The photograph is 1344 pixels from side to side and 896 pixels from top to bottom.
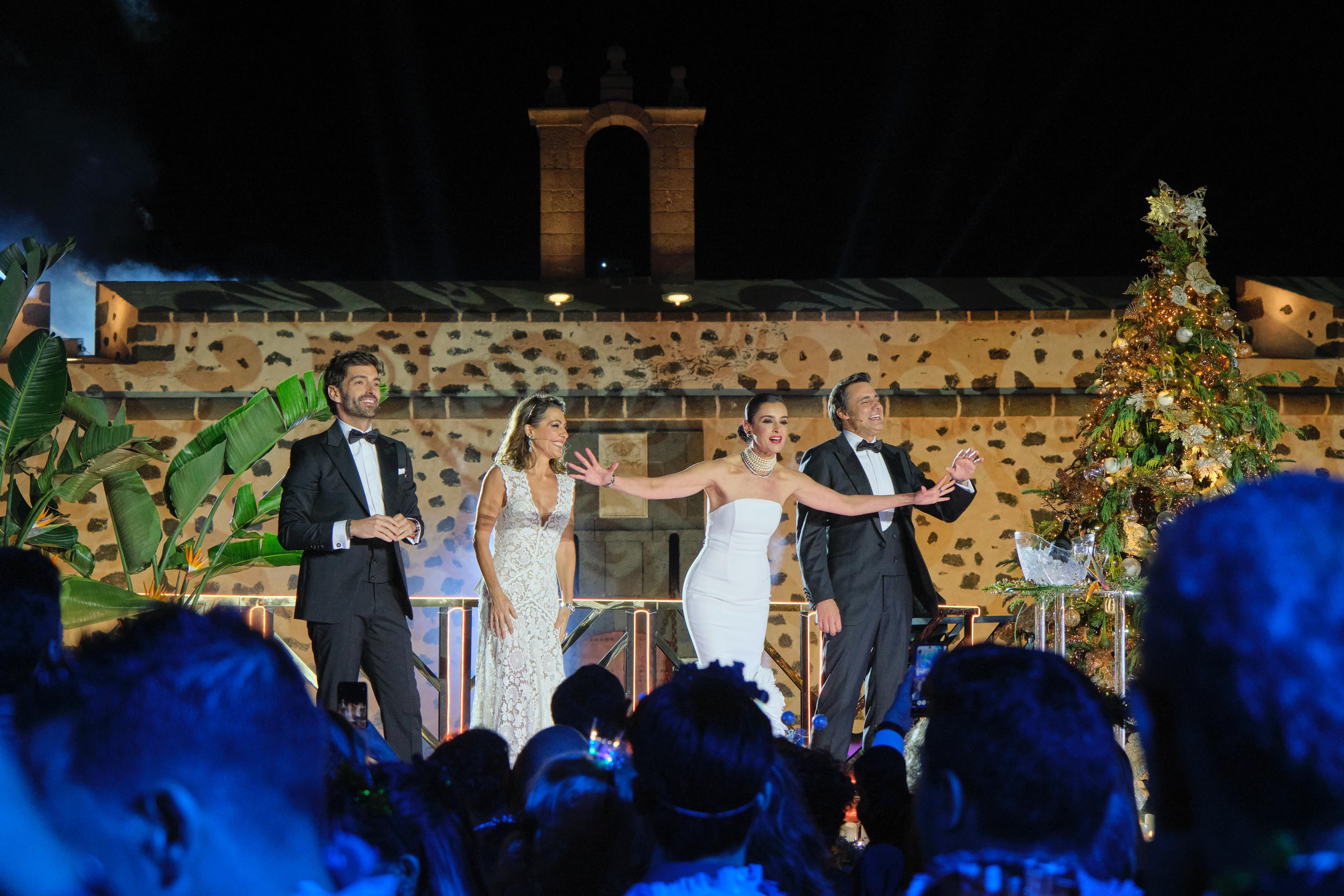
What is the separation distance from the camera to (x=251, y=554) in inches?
240

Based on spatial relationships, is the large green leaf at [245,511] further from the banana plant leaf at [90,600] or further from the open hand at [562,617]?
the open hand at [562,617]

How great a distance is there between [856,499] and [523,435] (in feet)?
5.86

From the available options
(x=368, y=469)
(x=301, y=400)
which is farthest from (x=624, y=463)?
(x=368, y=469)

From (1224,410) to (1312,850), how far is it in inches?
228

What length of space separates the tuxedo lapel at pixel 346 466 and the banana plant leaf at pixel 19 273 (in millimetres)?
1936

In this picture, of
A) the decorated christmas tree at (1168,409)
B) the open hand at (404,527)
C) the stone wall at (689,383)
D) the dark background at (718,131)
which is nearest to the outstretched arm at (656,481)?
the open hand at (404,527)

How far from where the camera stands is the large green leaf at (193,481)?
5.92m

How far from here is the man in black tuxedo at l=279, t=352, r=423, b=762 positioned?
4.77 m

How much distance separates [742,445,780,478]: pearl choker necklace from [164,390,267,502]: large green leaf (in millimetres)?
2703

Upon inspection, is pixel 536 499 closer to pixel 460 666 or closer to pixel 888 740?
pixel 460 666

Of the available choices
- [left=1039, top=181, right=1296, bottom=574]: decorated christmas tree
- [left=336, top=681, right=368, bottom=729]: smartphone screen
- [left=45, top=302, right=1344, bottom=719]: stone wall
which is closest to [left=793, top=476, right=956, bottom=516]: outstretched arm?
[left=1039, top=181, right=1296, bottom=574]: decorated christmas tree

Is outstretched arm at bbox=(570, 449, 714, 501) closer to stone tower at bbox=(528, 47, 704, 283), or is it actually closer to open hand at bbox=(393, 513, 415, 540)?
open hand at bbox=(393, 513, 415, 540)

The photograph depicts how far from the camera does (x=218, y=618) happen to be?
999 mm

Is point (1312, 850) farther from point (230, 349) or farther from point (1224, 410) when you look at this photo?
point (230, 349)
